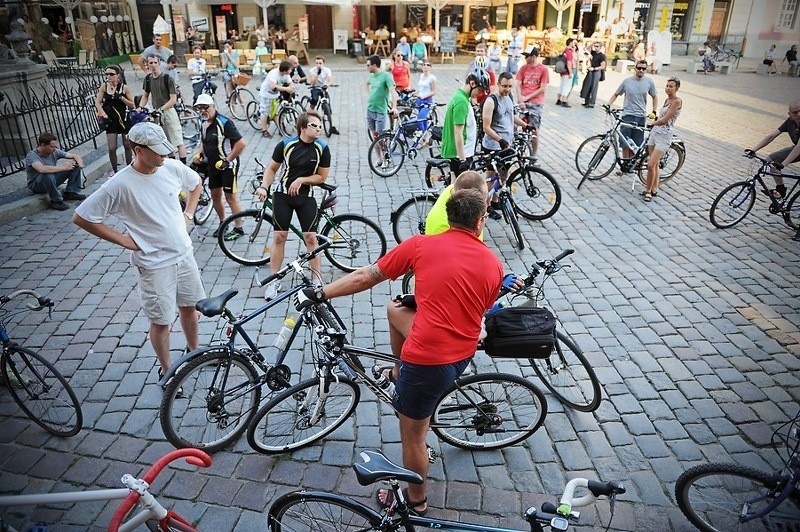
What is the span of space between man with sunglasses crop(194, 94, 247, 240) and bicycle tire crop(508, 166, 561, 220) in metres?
3.77

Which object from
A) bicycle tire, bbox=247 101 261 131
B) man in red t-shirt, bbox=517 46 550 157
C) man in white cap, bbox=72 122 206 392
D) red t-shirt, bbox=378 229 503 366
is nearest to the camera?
red t-shirt, bbox=378 229 503 366

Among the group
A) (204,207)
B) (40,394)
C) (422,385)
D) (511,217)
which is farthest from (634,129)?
(40,394)

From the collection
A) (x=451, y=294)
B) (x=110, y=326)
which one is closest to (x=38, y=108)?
(x=110, y=326)

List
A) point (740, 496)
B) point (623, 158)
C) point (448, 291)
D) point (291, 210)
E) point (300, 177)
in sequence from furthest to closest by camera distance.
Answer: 1. point (623, 158)
2. point (291, 210)
3. point (300, 177)
4. point (740, 496)
5. point (448, 291)

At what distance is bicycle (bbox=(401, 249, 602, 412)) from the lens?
405 cm

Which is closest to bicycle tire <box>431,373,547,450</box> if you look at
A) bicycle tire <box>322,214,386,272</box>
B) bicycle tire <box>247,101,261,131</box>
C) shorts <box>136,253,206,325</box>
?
shorts <box>136,253,206,325</box>

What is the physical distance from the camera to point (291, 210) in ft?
18.6

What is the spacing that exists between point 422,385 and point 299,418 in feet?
4.05

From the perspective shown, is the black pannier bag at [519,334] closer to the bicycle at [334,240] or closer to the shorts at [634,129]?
the bicycle at [334,240]

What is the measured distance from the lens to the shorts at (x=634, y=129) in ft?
30.1

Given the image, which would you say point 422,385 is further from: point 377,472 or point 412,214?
point 412,214

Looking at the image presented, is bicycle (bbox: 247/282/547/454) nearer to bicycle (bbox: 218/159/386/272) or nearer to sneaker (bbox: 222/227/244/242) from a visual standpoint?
bicycle (bbox: 218/159/386/272)

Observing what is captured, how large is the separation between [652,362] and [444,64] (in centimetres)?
2266

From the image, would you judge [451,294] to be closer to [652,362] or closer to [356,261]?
[652,362]
